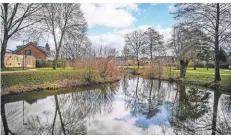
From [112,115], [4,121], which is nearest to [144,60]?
[112,115]

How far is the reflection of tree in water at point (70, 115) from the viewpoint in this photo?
18.7ft

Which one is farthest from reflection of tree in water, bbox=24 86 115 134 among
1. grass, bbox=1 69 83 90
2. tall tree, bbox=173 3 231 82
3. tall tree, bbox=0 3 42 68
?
tall tree, bbox=173 3 231 82

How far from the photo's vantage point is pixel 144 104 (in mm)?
8852

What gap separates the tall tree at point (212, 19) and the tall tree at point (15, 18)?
26.2 ft

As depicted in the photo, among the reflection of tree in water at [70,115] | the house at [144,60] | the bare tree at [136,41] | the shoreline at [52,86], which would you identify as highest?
the bare tree at [136,41]

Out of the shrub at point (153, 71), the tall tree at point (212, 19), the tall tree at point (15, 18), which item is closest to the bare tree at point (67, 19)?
the tall tree at point (15, 18)

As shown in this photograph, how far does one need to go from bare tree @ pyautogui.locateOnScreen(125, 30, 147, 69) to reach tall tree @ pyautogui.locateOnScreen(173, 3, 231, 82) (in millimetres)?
18766

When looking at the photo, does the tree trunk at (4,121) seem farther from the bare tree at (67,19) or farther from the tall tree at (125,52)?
the tall tree at (125,52)

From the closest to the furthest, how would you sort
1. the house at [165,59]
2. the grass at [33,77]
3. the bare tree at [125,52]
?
the grass at [33,77]
the house at [165,59]
the bare tree at [125,52]

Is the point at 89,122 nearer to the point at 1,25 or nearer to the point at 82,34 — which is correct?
the point at 1,25

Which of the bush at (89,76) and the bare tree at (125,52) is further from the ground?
the bare tree at (125,52)

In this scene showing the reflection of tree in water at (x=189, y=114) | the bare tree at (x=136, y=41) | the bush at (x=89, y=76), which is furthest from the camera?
the bare tree at (x=136, y=41)

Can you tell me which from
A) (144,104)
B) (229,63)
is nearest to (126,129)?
(144,104)

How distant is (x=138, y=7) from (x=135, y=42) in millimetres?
25500
